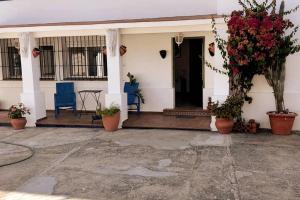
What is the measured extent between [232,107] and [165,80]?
315cm

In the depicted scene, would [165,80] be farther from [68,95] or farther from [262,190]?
[262,190]

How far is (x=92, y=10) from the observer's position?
954 centimetres

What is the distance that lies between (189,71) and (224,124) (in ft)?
18.4

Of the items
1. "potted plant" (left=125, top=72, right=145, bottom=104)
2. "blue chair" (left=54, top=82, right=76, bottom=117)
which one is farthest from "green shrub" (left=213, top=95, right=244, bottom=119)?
"blue chair" (left=54, top=82, right=76, bottom=117)

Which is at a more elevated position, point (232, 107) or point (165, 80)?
point (165, 80)

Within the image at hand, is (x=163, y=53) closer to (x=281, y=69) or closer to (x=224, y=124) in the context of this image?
(x=224, y=124)

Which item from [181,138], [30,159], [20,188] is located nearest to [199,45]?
[181,138]

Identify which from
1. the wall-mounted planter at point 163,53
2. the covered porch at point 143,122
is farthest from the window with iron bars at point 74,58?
the wall-mounted planter at point 163,53

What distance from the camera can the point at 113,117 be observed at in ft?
28.5

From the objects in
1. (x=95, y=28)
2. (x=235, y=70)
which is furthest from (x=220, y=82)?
(x=95, y=28)

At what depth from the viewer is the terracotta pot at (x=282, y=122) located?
7.73 m

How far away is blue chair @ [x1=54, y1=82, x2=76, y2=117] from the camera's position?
10221 mm

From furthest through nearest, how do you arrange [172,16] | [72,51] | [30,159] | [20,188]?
[72,51], [172,16], [30,159], [20,188]

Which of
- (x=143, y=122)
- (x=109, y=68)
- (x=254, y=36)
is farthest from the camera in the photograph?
(x=143, y=122)
